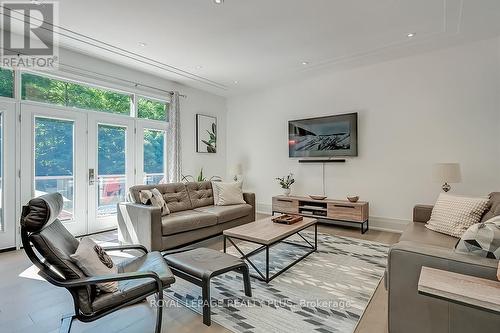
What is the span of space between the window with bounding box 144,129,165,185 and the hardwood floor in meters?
2.72

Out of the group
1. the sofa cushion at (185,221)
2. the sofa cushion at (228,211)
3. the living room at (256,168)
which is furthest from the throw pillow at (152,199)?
the sofa cushion at (228,211)

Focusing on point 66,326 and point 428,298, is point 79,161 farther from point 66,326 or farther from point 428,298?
point 428,298

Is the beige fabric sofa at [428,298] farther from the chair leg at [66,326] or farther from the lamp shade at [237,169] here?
the lamp shade at [237,169]

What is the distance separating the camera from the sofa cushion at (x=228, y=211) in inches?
154

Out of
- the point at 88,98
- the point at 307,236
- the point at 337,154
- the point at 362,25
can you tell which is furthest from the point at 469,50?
the point at 88,98

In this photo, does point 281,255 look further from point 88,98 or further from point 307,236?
point 88,98

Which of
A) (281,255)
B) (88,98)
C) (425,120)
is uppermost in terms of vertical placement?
(88,98)

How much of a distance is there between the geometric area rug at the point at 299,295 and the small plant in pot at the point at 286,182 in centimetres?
218

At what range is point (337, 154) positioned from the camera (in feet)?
16.4

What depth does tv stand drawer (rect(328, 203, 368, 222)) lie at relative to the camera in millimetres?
4359

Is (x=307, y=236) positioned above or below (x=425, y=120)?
below

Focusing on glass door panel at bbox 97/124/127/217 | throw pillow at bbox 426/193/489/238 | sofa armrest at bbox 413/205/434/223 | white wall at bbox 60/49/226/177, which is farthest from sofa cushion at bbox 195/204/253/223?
throw pillow at bbox 426/193/489/238

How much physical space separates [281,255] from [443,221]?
1.84 metres

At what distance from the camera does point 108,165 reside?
4.62 meters
